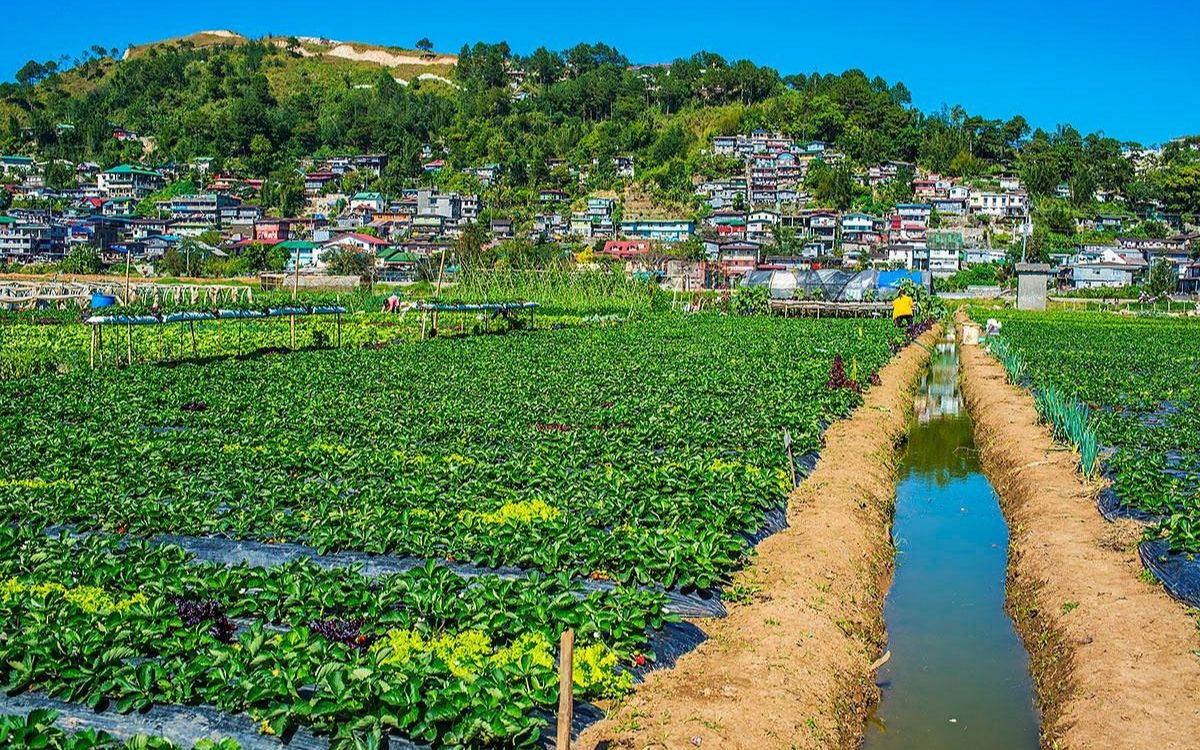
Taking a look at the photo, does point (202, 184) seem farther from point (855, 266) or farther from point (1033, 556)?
point (1033, 556)

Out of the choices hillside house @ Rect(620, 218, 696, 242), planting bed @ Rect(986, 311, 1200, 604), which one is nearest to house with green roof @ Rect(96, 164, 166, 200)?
hillside house @ Rect(620, 218, 696, 242)

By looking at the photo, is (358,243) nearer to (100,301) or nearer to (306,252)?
(306,252)

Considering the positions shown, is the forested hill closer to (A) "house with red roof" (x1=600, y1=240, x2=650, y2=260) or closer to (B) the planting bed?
(A) "house with red roof" (x1=600, y1=240, x2=650, y2=260)

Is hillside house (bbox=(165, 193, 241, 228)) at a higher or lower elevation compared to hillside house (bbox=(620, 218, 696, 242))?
higher

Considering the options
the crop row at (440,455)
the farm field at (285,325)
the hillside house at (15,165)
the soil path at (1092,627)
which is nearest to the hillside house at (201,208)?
the hillside house at (15,165)

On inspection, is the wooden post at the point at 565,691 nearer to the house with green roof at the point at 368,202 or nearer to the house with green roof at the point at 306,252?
the house with green roof at the point at 306,252

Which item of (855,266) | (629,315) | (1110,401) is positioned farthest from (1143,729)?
(855,266)
